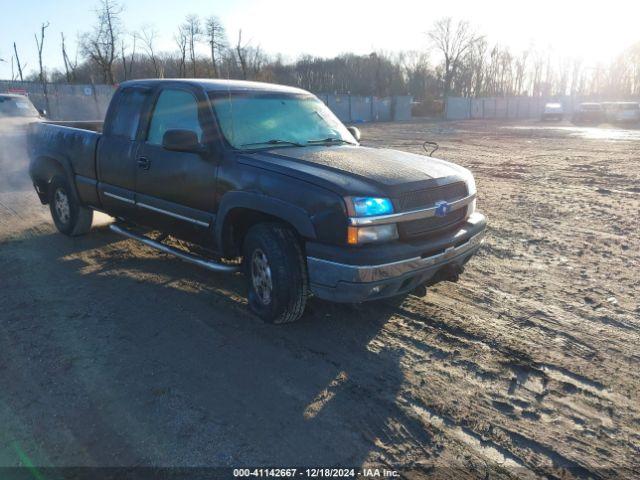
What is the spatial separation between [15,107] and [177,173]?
522 inches

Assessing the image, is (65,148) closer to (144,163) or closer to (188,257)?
(144,163)

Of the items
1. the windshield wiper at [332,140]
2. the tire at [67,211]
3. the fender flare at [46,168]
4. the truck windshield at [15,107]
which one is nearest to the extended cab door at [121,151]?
the fender flare at [46,168]

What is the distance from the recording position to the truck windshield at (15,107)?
1434 cm

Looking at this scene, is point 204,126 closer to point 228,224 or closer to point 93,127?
point 228,224

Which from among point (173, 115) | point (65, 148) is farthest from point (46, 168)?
point (173, 115)

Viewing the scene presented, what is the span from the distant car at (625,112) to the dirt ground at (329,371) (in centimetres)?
3508

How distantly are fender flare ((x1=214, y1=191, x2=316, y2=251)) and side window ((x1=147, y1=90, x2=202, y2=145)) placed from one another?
771mm

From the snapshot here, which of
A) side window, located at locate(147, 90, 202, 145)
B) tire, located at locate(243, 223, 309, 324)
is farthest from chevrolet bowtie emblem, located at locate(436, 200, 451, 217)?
side window, located at locate(147, 90, 202, 145)

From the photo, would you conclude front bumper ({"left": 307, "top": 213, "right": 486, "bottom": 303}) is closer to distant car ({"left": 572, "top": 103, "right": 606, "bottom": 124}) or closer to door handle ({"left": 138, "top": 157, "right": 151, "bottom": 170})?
door handle ({"left": 138, "top": 157, "right": 151, "bottom": 170})

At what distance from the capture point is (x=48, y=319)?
4.07m

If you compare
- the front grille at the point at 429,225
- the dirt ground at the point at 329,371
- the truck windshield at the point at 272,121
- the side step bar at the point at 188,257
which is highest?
the truck windshield at the point at 272,121

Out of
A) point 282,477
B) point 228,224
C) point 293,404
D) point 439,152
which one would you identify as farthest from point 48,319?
point 439,152

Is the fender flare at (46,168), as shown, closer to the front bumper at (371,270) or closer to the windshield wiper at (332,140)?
the windshield wiper at (332,140)

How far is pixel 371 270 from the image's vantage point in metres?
3.30
